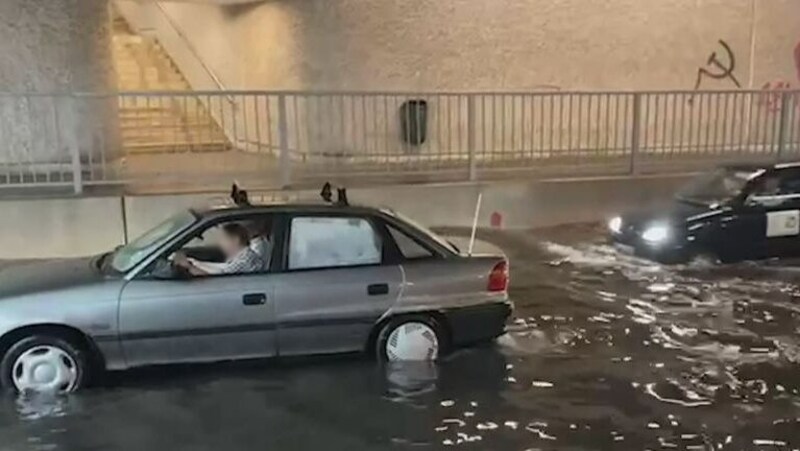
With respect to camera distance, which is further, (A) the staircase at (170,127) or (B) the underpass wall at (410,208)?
(A) the staircase at (170,127)

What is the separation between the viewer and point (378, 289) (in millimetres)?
6691

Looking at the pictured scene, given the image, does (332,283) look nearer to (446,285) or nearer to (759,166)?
(446,285)

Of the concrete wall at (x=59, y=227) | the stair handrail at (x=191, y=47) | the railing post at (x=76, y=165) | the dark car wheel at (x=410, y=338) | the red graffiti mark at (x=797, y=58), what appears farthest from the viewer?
the stair handrail at (x=191, y=47)

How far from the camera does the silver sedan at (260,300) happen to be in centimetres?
620

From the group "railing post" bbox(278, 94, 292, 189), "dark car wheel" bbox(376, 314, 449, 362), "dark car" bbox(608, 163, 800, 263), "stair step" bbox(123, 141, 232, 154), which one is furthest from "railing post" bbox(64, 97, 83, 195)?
"dark car" bbox(608, 163, 800, 263)

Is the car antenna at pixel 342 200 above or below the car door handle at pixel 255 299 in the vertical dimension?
above

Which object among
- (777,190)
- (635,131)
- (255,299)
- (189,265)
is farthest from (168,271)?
(635,131)

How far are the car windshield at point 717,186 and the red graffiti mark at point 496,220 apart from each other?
98.0 inches

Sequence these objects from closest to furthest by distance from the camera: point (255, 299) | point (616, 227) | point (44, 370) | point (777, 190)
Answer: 1. point (44, 370)
2. point (255, 299)
3. point (777, 190)
4. point (616, 227)

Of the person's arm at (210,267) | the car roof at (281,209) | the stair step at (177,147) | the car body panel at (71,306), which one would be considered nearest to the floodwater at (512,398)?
the car body panel at (71,306)

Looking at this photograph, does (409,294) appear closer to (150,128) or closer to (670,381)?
(670,381)

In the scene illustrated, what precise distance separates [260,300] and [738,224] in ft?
20.1

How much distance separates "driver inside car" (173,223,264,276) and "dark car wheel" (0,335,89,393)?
3.21 feet

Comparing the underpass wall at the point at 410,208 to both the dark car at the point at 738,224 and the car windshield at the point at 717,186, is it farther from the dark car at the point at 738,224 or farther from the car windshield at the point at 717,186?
the dark car at the point at 738,224
